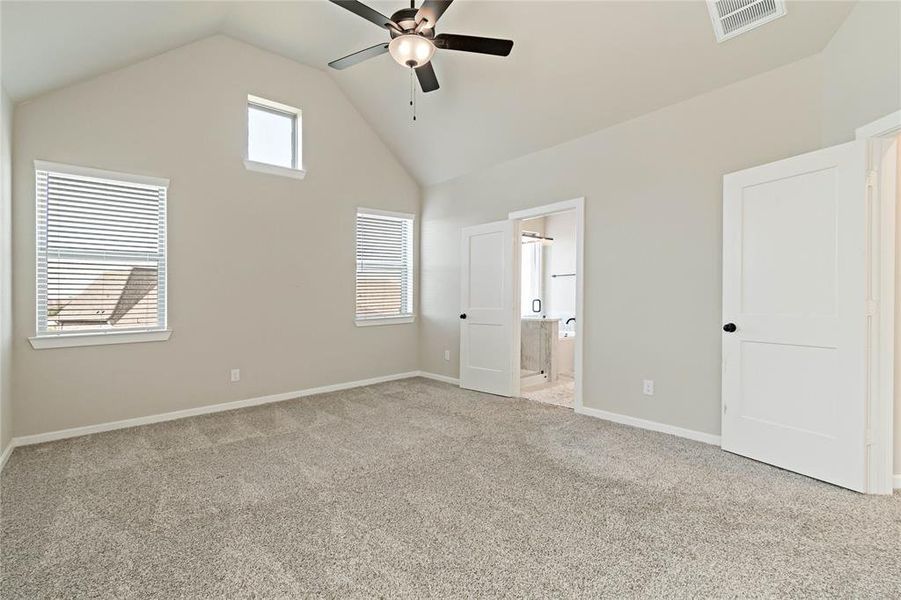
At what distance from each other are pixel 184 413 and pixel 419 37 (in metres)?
3.90

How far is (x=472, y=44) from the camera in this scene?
9.66ft

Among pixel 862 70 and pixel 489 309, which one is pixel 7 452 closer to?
pixel 489 309

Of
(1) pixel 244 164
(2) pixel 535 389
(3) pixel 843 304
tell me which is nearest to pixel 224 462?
(1) pixel 244 164

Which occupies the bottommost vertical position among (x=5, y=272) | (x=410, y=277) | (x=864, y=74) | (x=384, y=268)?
(x=5, y=272)

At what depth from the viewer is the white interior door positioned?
2.58 metres

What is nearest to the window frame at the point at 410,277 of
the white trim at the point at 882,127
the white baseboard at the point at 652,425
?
the white baseboard at the point at 652,425

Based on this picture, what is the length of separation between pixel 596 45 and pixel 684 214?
1.54 meters

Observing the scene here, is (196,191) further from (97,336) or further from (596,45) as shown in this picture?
(596,45)

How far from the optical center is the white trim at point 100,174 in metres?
3.43

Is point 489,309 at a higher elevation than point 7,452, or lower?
higher

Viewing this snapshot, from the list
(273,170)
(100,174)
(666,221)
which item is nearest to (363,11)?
(273,170)

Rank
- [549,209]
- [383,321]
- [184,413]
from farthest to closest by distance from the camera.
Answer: [383,321], [549,209], [184,413]

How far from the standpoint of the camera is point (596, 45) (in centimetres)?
343

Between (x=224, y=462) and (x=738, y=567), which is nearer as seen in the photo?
(x=738, y=567)
